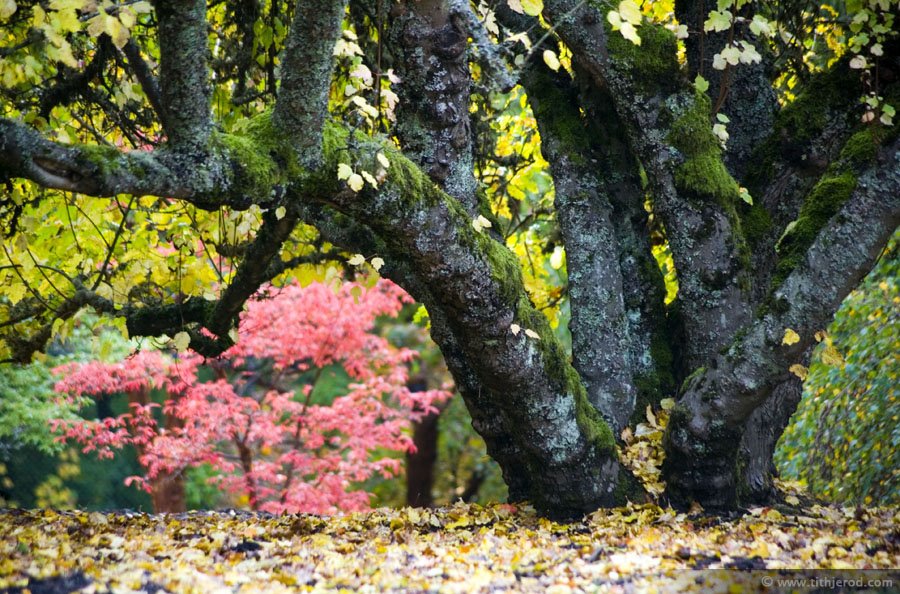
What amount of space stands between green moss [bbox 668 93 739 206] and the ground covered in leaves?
1.68 metres

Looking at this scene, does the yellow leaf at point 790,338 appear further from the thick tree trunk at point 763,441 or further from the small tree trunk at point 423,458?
the small tree trunk at point 423,458

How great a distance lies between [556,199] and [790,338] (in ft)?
5.29

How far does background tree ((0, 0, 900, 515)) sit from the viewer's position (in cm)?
310

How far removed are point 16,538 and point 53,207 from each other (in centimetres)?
236

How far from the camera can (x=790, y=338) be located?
149 inches

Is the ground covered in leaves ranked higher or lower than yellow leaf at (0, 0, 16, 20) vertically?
lower

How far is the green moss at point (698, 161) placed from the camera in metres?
4.29

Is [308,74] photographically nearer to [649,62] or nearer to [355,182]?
[355,182]

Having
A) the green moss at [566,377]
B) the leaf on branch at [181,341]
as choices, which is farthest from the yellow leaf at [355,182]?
the leaf on branch at [181,341]

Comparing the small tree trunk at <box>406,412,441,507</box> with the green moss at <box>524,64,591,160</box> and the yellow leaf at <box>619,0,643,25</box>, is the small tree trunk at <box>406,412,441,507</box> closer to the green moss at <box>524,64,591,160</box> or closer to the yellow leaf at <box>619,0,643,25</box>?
the green moss at <box>524,64,591,160</box>

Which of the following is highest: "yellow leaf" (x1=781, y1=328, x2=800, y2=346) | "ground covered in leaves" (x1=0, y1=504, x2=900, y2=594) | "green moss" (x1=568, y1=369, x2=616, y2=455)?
"yellow leaf" (x1=781, y1=328, x2=800, y2=346)

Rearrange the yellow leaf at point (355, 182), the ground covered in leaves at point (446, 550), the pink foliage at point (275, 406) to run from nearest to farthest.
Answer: the ground covered in leaves at point (446, 550)
the yellow leaf at point (355, 182)
the pink foliage at point (275, 406)

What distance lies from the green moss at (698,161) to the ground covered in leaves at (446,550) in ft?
5.50

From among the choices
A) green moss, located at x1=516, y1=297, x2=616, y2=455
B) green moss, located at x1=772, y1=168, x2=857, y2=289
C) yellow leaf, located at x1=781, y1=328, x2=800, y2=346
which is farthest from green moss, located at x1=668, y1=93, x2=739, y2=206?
green moss, located at x1=516, y1=297, x2=616, y2=455
